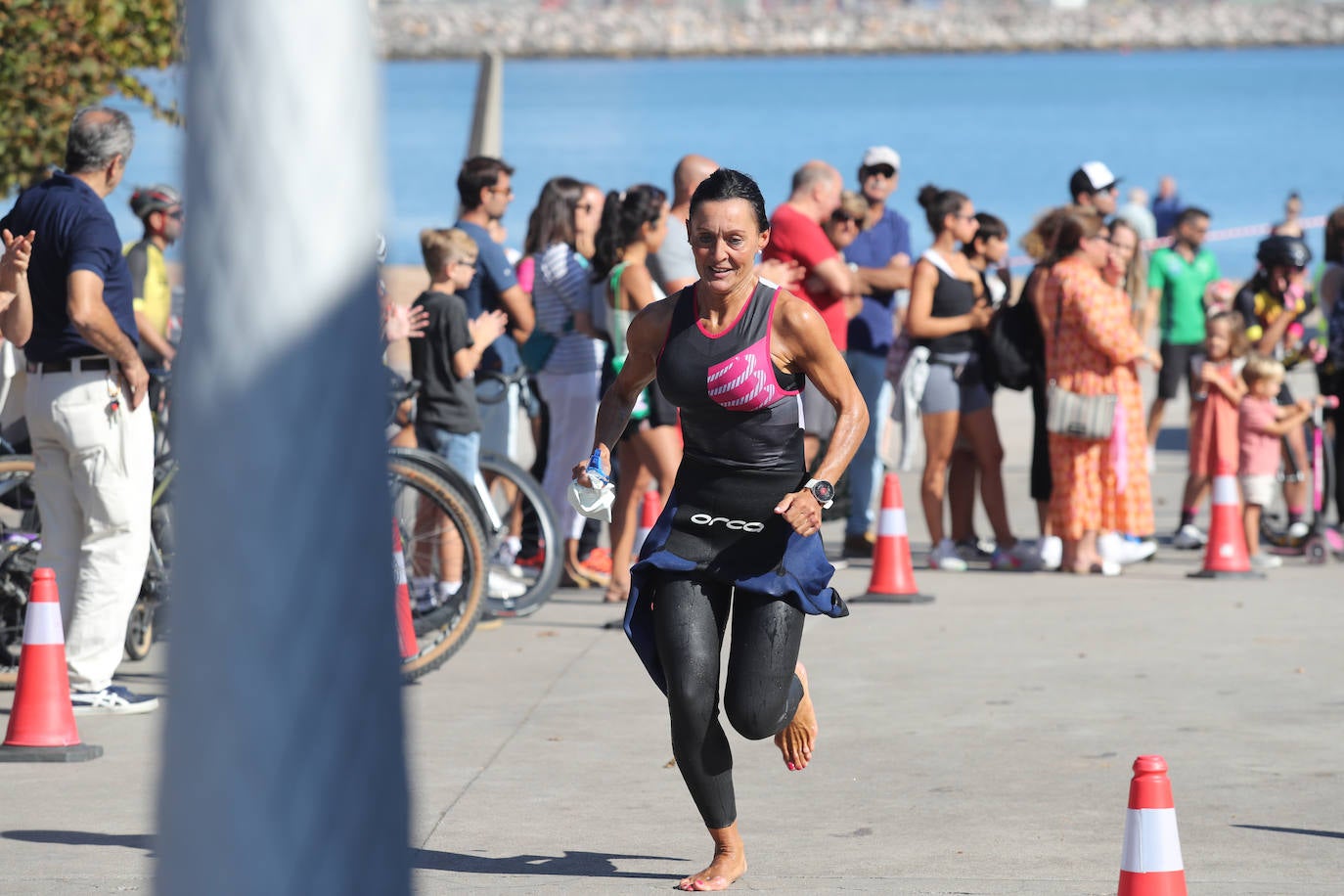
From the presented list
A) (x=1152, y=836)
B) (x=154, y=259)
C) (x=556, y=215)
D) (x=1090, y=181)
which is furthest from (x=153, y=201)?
(x=1152, y=836)

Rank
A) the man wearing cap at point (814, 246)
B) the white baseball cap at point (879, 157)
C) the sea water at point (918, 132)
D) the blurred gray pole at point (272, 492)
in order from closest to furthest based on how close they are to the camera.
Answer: the blurred gray pole at point (272, 492), the man wearing cap at point (814, 246), the white baseball cap at point (879, 157), the sea water at point (918, 132)

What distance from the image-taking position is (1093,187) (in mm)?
11000

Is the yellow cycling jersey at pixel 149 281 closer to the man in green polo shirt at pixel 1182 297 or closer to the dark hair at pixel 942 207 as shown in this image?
the dark hair at pixel 942 207

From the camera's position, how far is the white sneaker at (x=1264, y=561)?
10.5 meters

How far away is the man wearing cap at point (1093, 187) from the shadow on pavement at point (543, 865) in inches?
263

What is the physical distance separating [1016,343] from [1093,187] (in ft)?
3.99

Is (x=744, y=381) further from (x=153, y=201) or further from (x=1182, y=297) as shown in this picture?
(x=1182, y=297)

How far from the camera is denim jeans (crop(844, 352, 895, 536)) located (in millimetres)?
10930

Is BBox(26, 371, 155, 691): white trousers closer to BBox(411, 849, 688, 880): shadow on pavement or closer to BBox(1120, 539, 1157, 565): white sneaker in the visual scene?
BBox(411, 849, 688, 880): shadow on pavement

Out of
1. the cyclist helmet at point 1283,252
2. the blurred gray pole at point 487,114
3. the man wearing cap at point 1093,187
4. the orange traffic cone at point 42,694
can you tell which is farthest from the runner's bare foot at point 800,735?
the blurred gray pole at point 487,114

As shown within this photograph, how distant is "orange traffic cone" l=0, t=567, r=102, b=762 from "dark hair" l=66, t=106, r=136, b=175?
1.47 m

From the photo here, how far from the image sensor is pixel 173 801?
4.75ft

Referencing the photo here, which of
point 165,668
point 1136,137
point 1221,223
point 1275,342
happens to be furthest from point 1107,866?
point 1136,137

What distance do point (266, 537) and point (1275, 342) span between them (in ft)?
34.3
